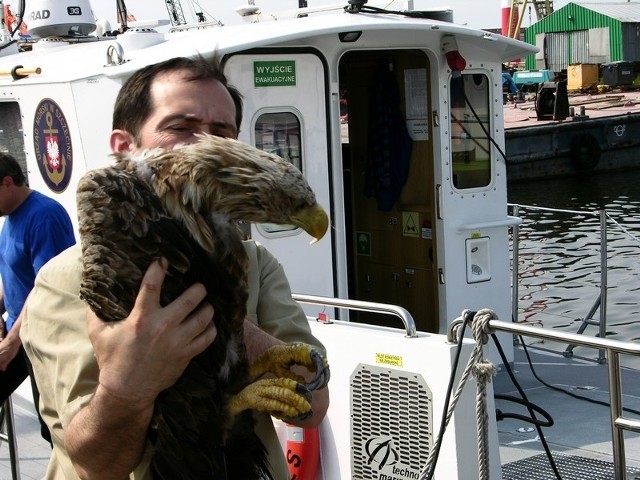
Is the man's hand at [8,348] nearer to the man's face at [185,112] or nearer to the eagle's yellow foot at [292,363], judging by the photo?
the man's face at [185,112]

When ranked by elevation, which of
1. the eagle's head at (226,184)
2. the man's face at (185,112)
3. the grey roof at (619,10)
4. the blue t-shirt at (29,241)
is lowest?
the blue t-shirt at (29,241)

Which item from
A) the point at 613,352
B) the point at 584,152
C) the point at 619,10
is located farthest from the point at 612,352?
the point at 619,10

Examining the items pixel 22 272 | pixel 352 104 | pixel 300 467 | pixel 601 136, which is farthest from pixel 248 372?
pixel 601 136

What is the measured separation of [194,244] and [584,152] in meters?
29.0

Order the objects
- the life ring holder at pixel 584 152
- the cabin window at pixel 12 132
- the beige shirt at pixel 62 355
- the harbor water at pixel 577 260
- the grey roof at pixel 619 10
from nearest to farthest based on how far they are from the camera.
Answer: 1. the beige shirt at pixel 62 355
2. the cabin window at pixel 12 132
3. the harbor water at pixel 577 260
4. the life ring holder at pixel 584 152
5. the grey roof at pixel 619 10

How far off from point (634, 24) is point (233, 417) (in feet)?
187

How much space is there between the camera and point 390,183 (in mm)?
8070

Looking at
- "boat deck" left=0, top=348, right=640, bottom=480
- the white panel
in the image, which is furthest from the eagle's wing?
"boat deck" left=0, top=348, right=640, bottom=480

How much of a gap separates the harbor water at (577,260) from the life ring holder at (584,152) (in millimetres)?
1224

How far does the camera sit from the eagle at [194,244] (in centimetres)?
196

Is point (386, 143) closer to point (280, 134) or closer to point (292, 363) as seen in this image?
point (280, 134)

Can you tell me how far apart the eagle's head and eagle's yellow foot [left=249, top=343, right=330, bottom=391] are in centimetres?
35

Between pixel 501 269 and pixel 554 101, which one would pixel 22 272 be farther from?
pixel 554 101

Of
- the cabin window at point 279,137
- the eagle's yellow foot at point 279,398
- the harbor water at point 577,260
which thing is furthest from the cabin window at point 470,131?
the eagle's yellow foot at point 279,398
